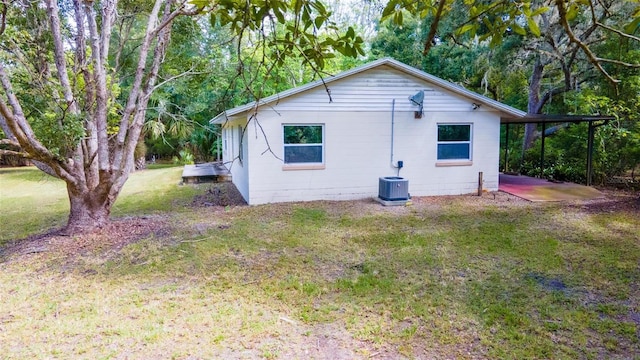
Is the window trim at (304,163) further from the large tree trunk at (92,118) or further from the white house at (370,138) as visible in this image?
the large tree trunk at (92,118)

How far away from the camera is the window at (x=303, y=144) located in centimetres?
1008

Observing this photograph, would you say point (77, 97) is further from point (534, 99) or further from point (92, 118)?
point (534, 99)

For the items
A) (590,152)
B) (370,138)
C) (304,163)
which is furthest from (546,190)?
(304,163)

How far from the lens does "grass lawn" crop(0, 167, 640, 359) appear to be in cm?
349

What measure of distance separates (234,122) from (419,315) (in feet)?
32.3

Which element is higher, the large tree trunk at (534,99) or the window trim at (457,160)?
the large tree trunk at (534,99)

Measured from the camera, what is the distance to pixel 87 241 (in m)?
6.50

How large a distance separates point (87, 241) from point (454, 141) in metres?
8.74

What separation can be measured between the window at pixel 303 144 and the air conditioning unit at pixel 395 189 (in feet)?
5.57

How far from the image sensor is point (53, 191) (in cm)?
1376

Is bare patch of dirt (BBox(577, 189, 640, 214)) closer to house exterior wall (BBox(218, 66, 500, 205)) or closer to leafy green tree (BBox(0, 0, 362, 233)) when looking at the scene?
house exterior wall (BBox(218, 66, 500, 205))

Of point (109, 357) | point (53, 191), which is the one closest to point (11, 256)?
point (109, 357)

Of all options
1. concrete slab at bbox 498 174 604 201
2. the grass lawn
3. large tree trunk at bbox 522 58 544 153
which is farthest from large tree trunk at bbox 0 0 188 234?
large tree trunk at bbox 522 58 544 153

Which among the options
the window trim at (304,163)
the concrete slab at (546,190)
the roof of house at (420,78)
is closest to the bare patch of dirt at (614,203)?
the concrete slab at (546,190)
